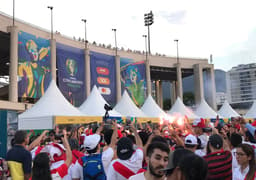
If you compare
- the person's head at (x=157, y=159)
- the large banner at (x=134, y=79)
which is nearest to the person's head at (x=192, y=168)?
the person's head at (x=157, y=159)

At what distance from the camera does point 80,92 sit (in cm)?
3111

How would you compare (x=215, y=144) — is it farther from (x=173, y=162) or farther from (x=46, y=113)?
(x=46, y=113)

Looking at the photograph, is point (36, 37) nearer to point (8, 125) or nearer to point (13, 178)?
point (8, 125)

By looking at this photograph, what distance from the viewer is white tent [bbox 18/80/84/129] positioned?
39.8ft

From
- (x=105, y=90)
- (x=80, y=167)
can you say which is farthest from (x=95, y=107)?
(x=105, y=90)

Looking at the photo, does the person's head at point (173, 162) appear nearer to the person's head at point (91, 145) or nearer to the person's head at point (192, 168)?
the person's head at point (192, 168)

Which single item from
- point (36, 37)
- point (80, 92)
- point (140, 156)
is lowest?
point (140, 156)

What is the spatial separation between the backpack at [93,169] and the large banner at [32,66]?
22.3 metres

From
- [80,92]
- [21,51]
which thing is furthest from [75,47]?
[21,51]

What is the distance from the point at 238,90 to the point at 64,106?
19261 centimetres

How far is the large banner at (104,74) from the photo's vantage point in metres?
32.5

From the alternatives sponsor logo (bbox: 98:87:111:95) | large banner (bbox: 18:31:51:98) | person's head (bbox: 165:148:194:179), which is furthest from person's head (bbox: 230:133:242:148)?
sponsor logo (bbox: 98:87:111:95)

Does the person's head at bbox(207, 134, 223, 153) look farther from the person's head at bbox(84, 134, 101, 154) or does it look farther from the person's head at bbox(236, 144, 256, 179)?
the person's head at bbox(84, 134, 101, 154)

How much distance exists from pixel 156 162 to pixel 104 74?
31.4m
